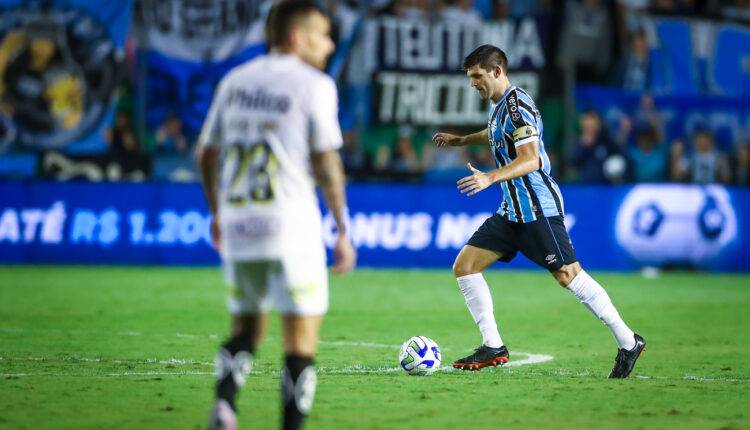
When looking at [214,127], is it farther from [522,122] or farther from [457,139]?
[457,139]

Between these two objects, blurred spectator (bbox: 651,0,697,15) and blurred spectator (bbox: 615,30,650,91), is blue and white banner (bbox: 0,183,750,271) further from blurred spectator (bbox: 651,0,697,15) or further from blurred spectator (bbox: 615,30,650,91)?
blurred spectator (bbox: 651,0,697,15)

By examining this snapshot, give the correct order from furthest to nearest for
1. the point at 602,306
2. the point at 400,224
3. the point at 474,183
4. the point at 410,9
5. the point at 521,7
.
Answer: the point at 521,7
the point at 410,9
the point at 400,224
the point at 602,306
the point at 474,183

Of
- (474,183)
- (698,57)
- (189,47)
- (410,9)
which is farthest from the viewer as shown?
(698,57)

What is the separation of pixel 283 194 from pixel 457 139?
441 centimetres

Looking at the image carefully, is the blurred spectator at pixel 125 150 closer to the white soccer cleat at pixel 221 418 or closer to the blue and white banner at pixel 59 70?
the blue and white banner at pixel 59 70

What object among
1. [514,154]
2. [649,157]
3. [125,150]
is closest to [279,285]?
[514,154]

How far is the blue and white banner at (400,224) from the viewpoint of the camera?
19281 mm

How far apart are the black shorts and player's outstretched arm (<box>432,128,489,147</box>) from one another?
70cm

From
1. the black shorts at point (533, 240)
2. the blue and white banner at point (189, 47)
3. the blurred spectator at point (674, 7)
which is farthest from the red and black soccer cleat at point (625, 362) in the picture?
the blurred spectator at point (674, 7)

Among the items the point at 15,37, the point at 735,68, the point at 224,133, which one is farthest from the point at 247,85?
the point at 735,68

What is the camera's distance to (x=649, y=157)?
2184cm

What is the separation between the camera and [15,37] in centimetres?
2016

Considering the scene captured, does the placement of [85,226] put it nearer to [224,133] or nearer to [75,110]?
[75,110]

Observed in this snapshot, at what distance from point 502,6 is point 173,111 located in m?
5.87
